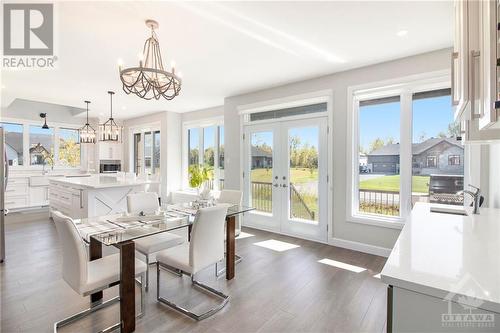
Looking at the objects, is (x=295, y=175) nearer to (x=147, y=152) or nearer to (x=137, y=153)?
(x=147, y=152)

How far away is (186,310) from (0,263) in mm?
2909

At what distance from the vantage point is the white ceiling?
2.31 metres

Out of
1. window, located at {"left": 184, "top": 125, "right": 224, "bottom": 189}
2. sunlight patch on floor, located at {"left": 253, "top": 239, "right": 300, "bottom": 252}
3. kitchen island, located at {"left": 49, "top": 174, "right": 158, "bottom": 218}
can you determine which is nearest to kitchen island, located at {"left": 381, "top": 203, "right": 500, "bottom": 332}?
sunlight patch on floor, located at {"left": 253, "top": 239, "right": 300, "bottom": 252}

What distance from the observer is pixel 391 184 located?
146 inches

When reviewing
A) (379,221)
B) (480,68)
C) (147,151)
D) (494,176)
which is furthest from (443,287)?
(147,151)

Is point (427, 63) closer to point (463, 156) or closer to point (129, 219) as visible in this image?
point (463, 156)

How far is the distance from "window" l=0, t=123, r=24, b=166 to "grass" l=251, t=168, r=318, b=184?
22.7 feet

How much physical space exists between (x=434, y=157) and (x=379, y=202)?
97 cm

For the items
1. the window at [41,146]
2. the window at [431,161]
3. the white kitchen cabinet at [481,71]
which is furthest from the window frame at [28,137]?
the white kitchen cabinet at [481,71]

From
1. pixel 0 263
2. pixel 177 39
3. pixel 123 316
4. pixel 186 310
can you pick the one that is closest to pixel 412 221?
pixel 186 310

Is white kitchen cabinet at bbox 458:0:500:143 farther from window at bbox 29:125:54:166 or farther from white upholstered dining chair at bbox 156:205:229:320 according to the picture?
window at bbox 29:125:54:166

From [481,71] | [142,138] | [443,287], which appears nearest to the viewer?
[443,287]

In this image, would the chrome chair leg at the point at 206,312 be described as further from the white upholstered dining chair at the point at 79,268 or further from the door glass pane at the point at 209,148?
the door glass pane at the point at 209,148

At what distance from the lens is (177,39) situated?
2869mm
